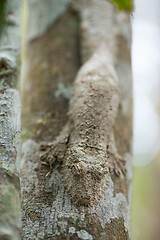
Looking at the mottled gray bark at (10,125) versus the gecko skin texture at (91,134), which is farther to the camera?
the gecko skin texture at (91,134)

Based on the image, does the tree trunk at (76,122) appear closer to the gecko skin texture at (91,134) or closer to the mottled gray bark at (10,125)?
the gecko skin texture at (91,134)

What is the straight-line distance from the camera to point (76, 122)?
5.97ft

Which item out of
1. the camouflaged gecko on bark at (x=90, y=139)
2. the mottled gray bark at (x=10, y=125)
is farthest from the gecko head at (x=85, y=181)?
the mottled gray bark at (x=10, y=125)

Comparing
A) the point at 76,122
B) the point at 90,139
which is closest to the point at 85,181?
the point at 90,139

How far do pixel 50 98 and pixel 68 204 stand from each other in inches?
35.0

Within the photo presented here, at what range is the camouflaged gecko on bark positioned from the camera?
5.08ft

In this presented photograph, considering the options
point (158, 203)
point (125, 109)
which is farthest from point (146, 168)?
point (125, 109)

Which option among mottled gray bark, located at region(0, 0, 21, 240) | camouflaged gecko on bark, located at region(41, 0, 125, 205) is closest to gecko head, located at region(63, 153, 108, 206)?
camouflaged gecko on bark, located at region(41, 0, 125, 205)

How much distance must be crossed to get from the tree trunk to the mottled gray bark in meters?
0.30

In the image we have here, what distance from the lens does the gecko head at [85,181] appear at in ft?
4.99

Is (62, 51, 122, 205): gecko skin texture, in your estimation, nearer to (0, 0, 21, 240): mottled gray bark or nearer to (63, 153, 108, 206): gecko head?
(63, 153, 108, 206): gecko head

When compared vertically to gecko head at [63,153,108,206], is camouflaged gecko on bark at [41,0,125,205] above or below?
above

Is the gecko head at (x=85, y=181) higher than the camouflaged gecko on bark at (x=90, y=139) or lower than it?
lower

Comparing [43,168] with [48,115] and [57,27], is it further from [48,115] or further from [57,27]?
[57,27]
